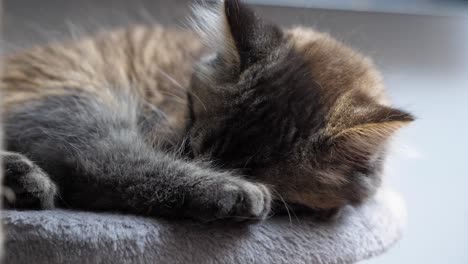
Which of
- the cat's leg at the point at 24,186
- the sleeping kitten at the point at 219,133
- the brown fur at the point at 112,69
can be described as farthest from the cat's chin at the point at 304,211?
the cat's leg at the point at 24,186

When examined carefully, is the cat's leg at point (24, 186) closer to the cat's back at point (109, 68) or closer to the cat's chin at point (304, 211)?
the cat's back at point (109, 68)

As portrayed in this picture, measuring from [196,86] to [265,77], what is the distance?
0.58 ft

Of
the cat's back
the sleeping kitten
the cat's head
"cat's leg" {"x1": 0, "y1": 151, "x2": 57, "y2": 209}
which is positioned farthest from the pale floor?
"cat's leg" {"x1": 0, "y1": 151, "x2": 57, "y2": 209}

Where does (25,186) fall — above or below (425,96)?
below

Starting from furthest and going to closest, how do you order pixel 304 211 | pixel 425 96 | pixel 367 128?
1. pixel 425 96
2. pixel 304 211
3. pixel 367 128

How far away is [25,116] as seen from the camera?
129 cm

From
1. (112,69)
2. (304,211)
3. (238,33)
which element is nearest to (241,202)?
(304,211)

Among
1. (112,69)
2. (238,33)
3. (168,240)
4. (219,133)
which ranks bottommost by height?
(168,240)

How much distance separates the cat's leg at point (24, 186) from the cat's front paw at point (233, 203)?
11.0 inches

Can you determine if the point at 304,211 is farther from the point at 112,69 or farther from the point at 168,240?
the point at 112,69

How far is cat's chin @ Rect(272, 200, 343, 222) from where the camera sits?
1.23m

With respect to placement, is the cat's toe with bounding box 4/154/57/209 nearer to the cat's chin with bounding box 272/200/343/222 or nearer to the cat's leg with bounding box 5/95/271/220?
the cat's leg with bounding box 5/95/271/220

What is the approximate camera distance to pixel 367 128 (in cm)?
114

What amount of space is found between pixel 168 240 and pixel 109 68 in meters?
0.64
